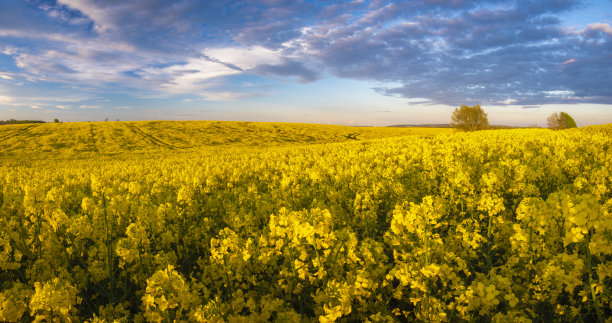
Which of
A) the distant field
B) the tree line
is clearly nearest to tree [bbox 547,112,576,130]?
the tree line

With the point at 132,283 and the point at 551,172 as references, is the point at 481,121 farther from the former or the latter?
the point at 132,283

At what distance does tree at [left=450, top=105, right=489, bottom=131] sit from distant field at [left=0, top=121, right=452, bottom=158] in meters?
27.2

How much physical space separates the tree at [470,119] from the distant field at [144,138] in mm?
27180

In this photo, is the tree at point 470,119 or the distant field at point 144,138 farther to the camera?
the tree at point 470,119

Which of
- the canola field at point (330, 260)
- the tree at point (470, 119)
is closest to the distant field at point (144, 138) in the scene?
the tree at point (470, 119)

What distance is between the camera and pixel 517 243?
3766mm

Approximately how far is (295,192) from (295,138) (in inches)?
1833

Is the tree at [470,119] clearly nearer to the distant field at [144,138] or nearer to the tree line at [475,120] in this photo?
the tree line at [475,120]

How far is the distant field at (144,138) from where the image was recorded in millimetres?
41156

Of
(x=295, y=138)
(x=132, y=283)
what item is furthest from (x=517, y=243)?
(x=295, y=138)

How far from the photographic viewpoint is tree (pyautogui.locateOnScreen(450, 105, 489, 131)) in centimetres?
6812

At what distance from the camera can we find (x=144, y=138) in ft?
165

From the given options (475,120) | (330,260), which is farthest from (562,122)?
(330,260)

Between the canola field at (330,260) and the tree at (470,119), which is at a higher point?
the tree at (470,119)
